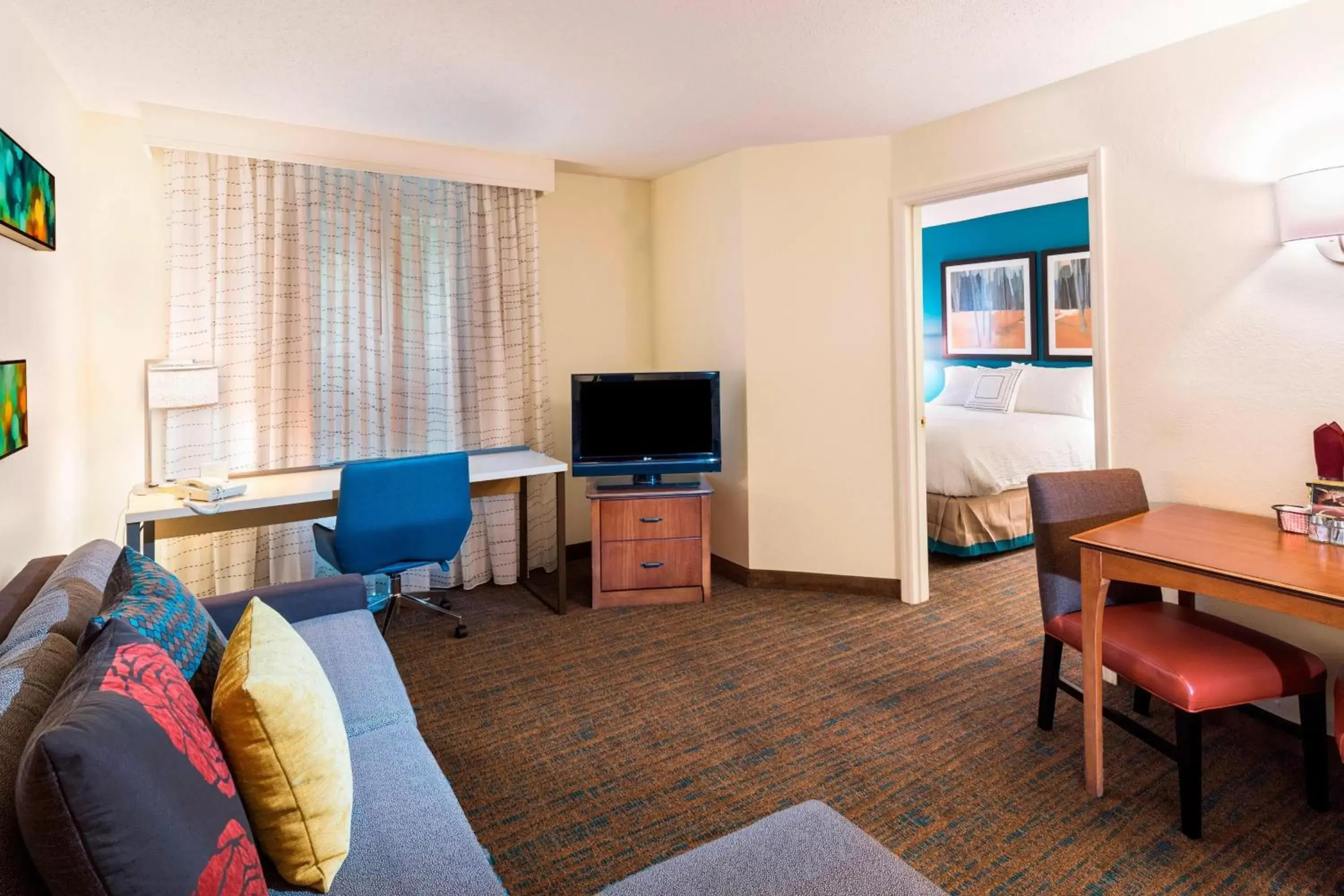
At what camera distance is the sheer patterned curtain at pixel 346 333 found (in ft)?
11.1

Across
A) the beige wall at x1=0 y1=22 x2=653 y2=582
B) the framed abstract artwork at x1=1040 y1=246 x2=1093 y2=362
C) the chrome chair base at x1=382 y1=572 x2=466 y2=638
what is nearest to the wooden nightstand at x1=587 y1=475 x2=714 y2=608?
the chrome chair base at x1=382 y1=572 x2=466 y2=638

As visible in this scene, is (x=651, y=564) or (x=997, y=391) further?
(x=997, y=391)

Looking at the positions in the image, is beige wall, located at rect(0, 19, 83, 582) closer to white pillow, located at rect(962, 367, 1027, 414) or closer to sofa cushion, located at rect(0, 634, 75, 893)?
sofa cushion, located at rect(0, 634, 75, 893)

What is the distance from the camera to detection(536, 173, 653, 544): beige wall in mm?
4457

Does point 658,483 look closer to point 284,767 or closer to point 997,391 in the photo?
point 284,767

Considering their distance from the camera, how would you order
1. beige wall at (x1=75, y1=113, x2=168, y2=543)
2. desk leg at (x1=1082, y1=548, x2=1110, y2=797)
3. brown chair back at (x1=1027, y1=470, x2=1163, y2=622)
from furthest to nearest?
1. beige wall at (x1=75, y1=113, x2=168, y2=543)
2. brown chair back at (x1=1027, y1=470, x2=1163, y2=622)
3. desk leg at (x1=1082, y1=548, x2=1110, y2=797)

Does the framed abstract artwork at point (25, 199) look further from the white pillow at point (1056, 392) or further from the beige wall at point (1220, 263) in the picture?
the white pillow at point (1056, 392)

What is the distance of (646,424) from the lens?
391cm

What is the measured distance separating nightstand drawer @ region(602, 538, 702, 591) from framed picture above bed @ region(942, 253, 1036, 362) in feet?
13.7

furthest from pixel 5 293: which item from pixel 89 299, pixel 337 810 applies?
pixel 337 810

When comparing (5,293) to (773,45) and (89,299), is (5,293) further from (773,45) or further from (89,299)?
(773,45)

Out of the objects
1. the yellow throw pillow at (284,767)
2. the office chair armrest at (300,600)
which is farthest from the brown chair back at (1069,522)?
the office chair armrest at (300,600)

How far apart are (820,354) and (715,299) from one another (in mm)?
721

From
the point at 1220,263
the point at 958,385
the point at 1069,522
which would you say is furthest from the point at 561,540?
the point at 958,385
